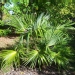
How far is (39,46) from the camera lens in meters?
6.47

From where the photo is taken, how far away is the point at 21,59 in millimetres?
6543

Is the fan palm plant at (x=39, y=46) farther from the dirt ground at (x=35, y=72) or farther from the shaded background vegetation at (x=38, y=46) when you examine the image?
the dirt ground at (x=35, y=72)

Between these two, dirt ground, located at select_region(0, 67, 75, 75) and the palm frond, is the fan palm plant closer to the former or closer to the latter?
the palm frond

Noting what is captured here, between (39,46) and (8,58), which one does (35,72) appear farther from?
(8,58)

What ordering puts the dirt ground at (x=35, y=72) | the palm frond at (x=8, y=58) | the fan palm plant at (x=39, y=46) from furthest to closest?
the dirt ground at (x=35, y=72) → the fan palm plant at (x=39, y=46) → the palm frond at (x=8, y=58)

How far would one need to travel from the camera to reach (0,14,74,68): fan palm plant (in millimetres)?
6196

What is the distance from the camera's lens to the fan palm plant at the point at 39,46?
6196 mm

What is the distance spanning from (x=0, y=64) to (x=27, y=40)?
1248 millimetres

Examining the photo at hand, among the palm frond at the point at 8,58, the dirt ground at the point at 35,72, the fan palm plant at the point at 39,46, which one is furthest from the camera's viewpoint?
the dirt ground at the point at 35,72

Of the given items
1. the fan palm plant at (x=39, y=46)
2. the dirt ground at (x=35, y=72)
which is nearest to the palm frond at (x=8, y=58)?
the fan palm plant at (x=39, y=46)

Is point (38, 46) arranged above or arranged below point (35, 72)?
above

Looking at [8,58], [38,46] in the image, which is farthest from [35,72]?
[8,58]

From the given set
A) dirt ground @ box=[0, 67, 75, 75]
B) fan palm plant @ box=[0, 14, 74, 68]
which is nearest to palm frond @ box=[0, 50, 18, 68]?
fan palm plant @ box=[0, 14, 74, 68]

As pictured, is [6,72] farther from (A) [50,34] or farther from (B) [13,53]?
(A) [50,34]
